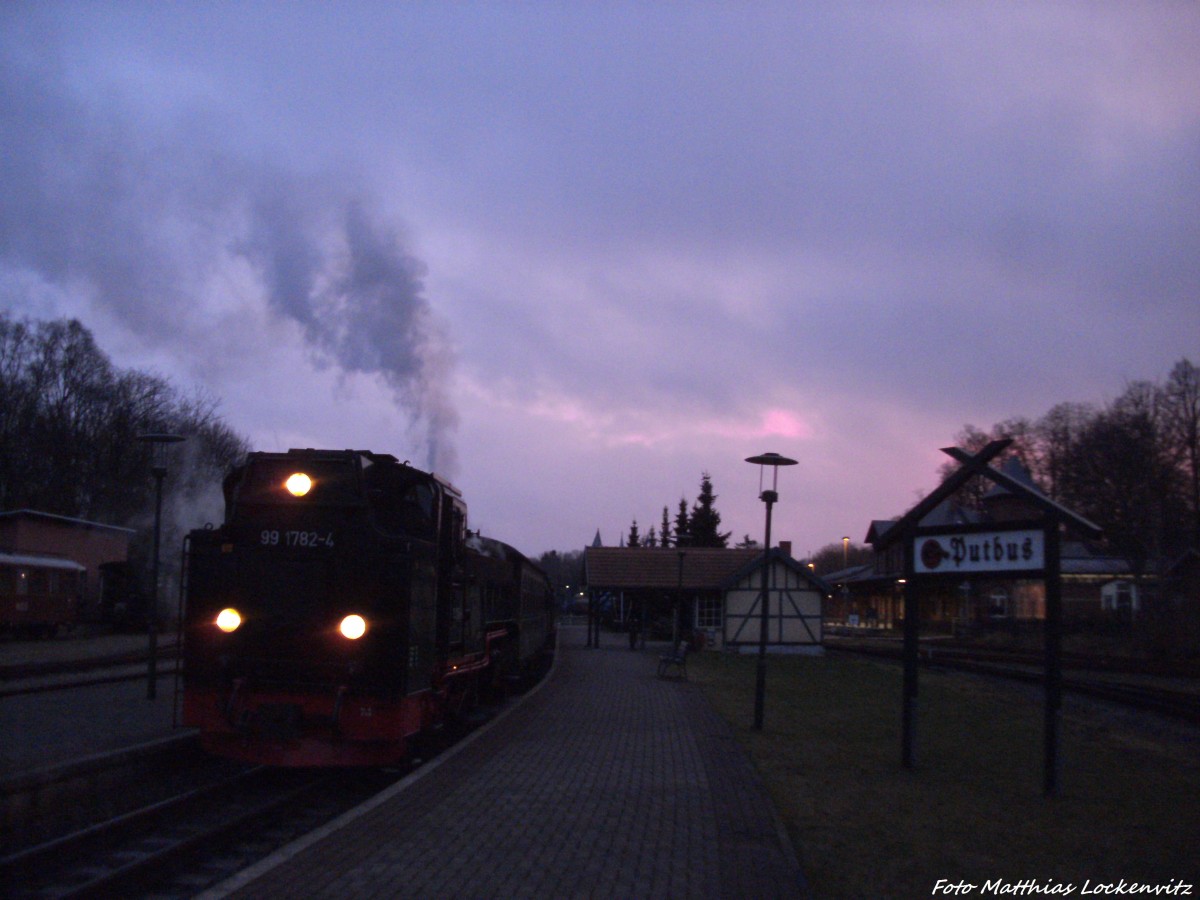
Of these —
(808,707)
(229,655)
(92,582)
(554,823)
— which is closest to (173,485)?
(92,582)

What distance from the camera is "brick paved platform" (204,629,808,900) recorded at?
6156mm

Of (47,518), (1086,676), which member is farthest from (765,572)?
(47,518)

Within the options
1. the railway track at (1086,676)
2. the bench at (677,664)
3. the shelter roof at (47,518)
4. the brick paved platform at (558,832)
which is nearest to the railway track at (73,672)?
the brick paved platform at (558,832)

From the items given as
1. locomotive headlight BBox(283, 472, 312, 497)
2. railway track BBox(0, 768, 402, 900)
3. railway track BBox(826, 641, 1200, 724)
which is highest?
locomotive headlight BBox(283, 472, 312, 497)

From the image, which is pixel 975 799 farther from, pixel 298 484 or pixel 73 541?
pixel 73 541

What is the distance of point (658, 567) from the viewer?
39438 millimetres

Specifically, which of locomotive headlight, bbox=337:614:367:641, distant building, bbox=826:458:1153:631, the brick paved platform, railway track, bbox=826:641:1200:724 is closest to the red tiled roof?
railway track, bbox=826:641:1200:724

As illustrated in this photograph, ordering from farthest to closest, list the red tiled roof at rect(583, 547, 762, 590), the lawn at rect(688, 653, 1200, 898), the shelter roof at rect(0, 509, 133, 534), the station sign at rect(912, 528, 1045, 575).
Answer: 1. the red tiled roof at rect(583, 547, 762, 590)
2. the shelter roof at rect(0, 509, 133, 534)
3. the station sign at rect(912, 528, 1045, 575)
4. the lawn at rect(688, 653, 1200, 898)

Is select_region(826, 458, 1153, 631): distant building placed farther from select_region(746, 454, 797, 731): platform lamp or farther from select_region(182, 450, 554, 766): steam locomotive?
select_region(182, 450, 554, 766): steam locomotive

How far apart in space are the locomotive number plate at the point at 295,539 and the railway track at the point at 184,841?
94.9 inches

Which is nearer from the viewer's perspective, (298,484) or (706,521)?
(298,484)

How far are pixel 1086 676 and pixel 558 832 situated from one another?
2429cm

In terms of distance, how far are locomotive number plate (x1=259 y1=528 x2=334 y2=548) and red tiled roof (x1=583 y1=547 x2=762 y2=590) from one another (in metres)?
28.5

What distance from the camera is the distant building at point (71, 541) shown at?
37.9m
